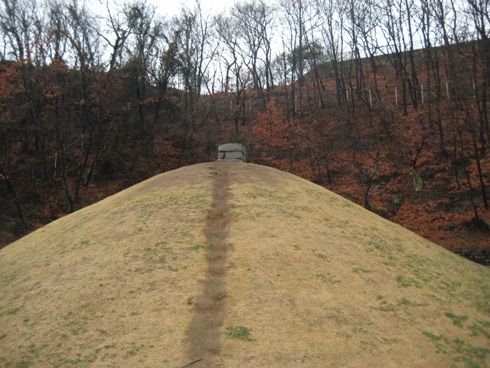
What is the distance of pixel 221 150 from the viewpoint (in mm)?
15477

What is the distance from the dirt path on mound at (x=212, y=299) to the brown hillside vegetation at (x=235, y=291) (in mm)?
24

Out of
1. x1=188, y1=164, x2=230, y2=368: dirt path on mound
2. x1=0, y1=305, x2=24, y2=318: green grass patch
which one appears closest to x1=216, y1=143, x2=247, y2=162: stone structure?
x1=188, y1=164, x2=230, y2=368: dirt path on mound

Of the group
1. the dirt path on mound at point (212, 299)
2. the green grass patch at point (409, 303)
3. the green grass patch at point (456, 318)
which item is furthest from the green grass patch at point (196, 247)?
the green grass patch at point (456, 318)

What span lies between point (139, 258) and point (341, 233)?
501cm

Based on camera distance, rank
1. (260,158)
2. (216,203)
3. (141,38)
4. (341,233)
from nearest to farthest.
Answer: (341,233), (216,203), (260,158), (141,38)

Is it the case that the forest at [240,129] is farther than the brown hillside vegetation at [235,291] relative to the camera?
Yes

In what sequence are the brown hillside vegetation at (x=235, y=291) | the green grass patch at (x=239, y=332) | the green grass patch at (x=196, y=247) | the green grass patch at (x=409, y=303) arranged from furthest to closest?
the green grass patch at (x=196, y=247)
the green grass patch at (x=409, y=303)
the green grass patch at (x=239, y=332)
the brown hillside vegetation at (x=235, y=291)

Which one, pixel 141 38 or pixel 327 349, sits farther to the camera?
pixel 141 38

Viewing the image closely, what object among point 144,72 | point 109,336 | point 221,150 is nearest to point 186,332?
point 109,336

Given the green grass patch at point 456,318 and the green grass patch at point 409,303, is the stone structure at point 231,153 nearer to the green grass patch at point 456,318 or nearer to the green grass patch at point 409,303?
the green grass patch at point 409,303

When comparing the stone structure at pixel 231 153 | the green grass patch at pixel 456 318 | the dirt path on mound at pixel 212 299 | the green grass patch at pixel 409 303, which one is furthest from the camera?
the stone structure at pixel 231 153

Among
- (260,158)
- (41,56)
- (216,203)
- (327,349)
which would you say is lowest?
(327,349)

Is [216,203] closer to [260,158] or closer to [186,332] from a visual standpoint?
[186,332]

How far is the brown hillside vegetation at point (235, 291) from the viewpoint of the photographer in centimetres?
560
